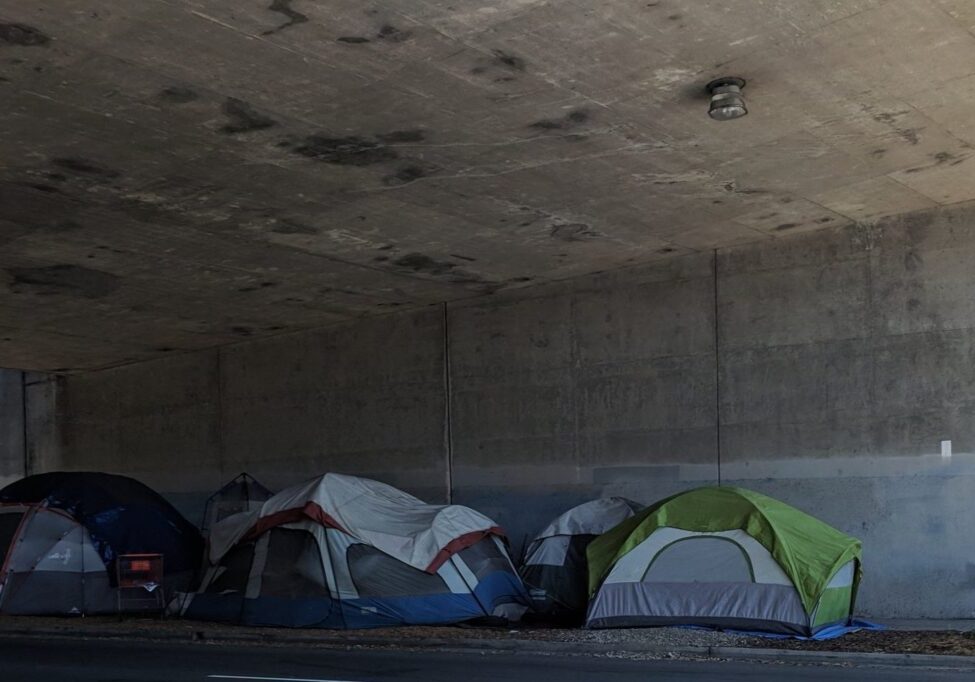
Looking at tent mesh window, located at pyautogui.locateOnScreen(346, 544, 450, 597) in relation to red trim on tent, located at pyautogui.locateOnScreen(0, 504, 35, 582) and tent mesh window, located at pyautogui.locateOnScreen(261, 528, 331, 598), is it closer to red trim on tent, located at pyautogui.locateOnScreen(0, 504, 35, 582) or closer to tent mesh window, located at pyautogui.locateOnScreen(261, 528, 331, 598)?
tent mesh window, located at pyautogui.locateOnScreen(261, 528, 331, 598)

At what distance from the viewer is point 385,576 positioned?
14.7 meters

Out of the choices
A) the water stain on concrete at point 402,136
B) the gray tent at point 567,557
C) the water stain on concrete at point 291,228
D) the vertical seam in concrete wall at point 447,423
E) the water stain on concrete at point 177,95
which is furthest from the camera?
the vertical seam in concrete wall at point 447,423

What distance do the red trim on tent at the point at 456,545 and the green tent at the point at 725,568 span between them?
1.95 m

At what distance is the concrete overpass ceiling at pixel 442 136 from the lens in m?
8.95

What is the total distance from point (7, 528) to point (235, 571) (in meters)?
4.22

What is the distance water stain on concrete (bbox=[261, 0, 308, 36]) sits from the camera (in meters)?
8.42

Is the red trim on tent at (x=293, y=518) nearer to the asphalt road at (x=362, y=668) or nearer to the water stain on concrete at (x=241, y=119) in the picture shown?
the asphalt road at (x=362, y=668)

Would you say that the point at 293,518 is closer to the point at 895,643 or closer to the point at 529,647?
the point at 529,647

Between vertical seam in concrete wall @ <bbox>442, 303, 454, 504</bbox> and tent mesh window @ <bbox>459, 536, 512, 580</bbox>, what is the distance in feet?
11.3

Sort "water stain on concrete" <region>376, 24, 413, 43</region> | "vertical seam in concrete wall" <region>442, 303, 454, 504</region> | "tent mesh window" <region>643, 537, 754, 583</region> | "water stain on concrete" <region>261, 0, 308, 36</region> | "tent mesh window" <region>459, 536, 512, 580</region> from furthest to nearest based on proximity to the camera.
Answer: "vertical seam in concrete wall" <region>442, 303, 454, 504</region>, "tent mesh window" <region>459, 536, 512, 580</region>, "tent mesh window" <region>643, 537, 754, 583</region>, "water stain on concrete" <region>376, 24, 413, 43</region>, "water stain on concrete" <region>261, 0, 308, 36</region>

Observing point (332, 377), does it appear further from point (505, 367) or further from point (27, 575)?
point (27, 575)

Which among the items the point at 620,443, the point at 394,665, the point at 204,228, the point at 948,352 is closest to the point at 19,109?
the point at 204,228

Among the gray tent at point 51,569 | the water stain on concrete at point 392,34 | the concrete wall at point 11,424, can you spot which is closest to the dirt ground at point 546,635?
the gray tent at point 51,569

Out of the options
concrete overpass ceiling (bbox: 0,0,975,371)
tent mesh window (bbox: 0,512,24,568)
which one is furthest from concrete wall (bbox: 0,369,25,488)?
tent mesh window (bbox: 0,512,24,568)
